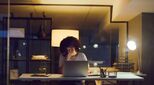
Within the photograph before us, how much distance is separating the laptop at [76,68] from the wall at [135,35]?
1436 mm

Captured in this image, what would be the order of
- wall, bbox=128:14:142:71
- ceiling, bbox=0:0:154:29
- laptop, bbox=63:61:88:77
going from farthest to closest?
ceiling, bbox=0:0:154:29 → wall, bbox=128:14:142:71 → laptop, bbox=63:61:88:77

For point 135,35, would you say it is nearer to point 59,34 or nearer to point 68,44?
point 59,34

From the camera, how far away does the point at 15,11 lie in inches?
255

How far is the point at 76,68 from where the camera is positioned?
14.2ft

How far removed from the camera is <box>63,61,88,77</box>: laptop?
4320 mm

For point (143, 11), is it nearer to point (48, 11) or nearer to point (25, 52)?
point (48, 11)

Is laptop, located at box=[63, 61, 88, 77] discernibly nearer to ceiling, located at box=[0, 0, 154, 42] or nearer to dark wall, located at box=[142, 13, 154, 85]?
dark wall, located at box=[142, 13, 154, 85]

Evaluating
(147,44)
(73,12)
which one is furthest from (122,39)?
(147,44)

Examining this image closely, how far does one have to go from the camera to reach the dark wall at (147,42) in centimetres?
537

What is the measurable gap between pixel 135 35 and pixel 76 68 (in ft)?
5.98

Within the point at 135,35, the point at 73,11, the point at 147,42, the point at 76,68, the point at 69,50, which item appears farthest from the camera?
the point at 73,11

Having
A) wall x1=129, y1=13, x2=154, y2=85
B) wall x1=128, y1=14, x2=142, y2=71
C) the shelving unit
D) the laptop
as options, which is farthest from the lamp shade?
the laptop

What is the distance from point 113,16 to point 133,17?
1.54 ft

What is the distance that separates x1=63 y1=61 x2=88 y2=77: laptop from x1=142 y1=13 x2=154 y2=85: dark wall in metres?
1.37
